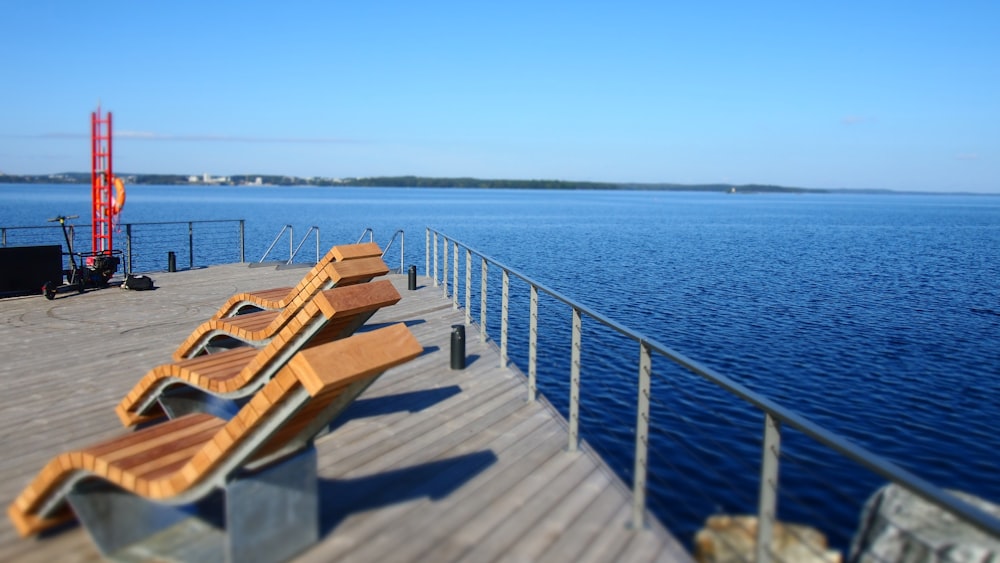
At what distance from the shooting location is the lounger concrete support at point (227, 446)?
8.73 ft

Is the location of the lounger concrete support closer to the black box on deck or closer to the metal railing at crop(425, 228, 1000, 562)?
the metal railing at crop(425, 228, 1000, 562)

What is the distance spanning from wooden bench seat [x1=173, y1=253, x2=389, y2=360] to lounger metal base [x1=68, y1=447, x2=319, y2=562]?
75.7 inches

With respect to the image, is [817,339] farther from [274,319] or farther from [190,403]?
[190,403]

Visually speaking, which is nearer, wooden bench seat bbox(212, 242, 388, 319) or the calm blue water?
wooden bench seat bbox(212, 242, 388, 319)

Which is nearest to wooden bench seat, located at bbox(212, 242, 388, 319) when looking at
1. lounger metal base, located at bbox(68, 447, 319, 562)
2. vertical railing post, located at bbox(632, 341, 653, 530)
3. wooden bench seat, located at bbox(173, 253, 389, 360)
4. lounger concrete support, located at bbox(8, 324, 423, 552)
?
wooden bench seat, located at bbox(173, 253, 389, 360)

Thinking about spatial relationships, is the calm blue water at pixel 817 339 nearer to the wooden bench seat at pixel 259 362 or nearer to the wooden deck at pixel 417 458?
the wooden deck at pixel 417 458

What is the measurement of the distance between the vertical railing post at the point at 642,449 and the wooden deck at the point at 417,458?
87 millimetres

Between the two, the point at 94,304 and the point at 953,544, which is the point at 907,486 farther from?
the point at 94,304

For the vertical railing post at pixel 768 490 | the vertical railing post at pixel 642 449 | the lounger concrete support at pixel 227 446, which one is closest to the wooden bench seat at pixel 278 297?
the lounger concrete support at pixel 227 446

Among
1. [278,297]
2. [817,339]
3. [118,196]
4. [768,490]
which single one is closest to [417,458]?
[768,490]

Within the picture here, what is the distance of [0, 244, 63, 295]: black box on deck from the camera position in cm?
970

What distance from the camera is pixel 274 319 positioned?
546 cm

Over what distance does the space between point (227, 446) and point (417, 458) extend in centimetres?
145

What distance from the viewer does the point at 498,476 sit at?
12.3 ft
